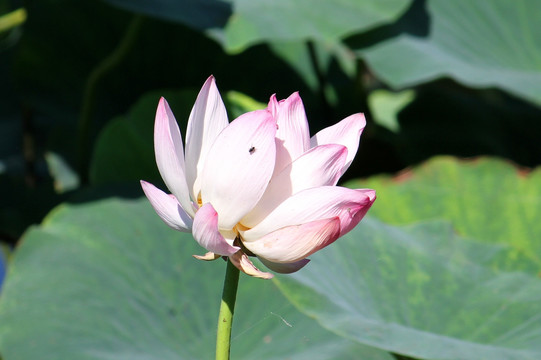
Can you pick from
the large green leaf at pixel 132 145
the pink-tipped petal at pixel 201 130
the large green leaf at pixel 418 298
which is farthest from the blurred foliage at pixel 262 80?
the pink-tipped petal at pixel 201 130

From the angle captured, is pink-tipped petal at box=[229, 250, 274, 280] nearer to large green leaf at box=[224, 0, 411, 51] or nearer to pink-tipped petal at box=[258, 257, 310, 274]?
pink-tipped petal at box=[258, 257, 310, 274]

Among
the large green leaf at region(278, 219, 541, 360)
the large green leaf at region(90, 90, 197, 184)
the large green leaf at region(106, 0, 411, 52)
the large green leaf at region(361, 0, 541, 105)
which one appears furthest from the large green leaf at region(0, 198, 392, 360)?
the large green leaf at region(361, 0, 541, 105)

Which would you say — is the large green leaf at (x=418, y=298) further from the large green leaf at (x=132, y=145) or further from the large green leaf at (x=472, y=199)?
the large green leaf at (x=132, y=145)

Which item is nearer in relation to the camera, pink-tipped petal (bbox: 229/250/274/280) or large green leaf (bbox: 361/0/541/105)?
pink-tipped petal (bbox: 229/250/274/280)

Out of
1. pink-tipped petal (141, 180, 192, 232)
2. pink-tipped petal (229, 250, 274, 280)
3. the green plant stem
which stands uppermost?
pink-tipped petal (141, 180, 192, 232)

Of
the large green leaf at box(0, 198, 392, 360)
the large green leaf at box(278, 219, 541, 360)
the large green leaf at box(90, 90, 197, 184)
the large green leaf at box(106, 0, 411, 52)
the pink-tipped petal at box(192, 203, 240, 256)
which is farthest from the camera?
the large green leaf at box(90, 90, 197, 184)

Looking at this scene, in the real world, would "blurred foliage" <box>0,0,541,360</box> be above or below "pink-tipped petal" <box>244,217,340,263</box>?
below

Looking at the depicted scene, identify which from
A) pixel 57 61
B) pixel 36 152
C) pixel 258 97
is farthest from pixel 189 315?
pixel 36 152
